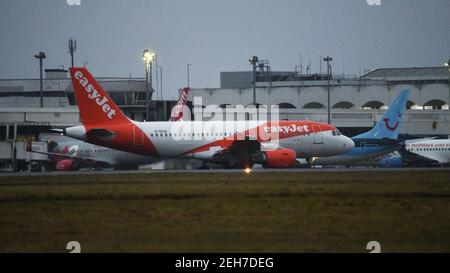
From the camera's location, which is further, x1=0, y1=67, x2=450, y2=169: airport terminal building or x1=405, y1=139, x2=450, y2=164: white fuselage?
x1=0, y1=67, x2=450, y2=169: airport terminal building

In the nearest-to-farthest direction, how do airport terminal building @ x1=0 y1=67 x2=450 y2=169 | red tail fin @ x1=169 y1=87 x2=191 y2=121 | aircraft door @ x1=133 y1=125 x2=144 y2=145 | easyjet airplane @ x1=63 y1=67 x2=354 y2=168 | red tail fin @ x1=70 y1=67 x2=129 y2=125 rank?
1. red tail fin @ x1=70 y1=67 x2=129 y2=125
2. easyjet airplane @ x1=63 y1=67 x2=354 y2=168
3. aircraft door @ x1=133 y1=125 x2=144 y2=145
4. red tail fin @ x1=169 y1=87 x2=191 y2=121
5. airport terminal building @ x1=0 y1=67 x2=450 y2=169

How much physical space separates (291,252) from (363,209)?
9184 mm

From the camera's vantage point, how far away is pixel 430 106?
4710 inches

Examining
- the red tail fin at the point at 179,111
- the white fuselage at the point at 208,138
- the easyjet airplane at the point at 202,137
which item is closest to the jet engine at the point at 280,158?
the easyjet airplane at the point at 202,137

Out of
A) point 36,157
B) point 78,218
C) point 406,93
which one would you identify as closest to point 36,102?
point 36,157

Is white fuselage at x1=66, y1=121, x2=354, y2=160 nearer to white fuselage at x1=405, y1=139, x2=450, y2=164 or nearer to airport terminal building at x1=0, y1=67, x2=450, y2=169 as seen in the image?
airport terminal building at x1=0, y1=67, x2=450, y2=169

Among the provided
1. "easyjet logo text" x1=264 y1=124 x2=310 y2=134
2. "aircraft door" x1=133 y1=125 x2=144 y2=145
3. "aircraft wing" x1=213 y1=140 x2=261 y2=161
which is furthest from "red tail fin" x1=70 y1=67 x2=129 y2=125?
"easyjet logo text" x1=264 y1=124 x2=310 y2=134

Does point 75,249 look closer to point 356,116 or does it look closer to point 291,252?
point 291,252

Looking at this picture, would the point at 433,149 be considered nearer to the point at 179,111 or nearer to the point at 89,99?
the point at 179,111

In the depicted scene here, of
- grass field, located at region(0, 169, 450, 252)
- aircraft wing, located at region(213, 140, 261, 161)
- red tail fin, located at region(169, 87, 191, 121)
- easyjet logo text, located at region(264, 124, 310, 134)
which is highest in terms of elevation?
red tail fin, located at region(169, 87, 191, 121)

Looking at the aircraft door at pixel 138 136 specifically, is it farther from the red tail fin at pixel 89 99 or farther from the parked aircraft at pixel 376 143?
the parked aircraft at pixel 376 143

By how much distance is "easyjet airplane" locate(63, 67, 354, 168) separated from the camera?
59906mm

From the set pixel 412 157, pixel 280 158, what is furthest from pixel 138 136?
pixel 412 157

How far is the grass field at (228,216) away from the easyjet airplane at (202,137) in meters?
20.0
